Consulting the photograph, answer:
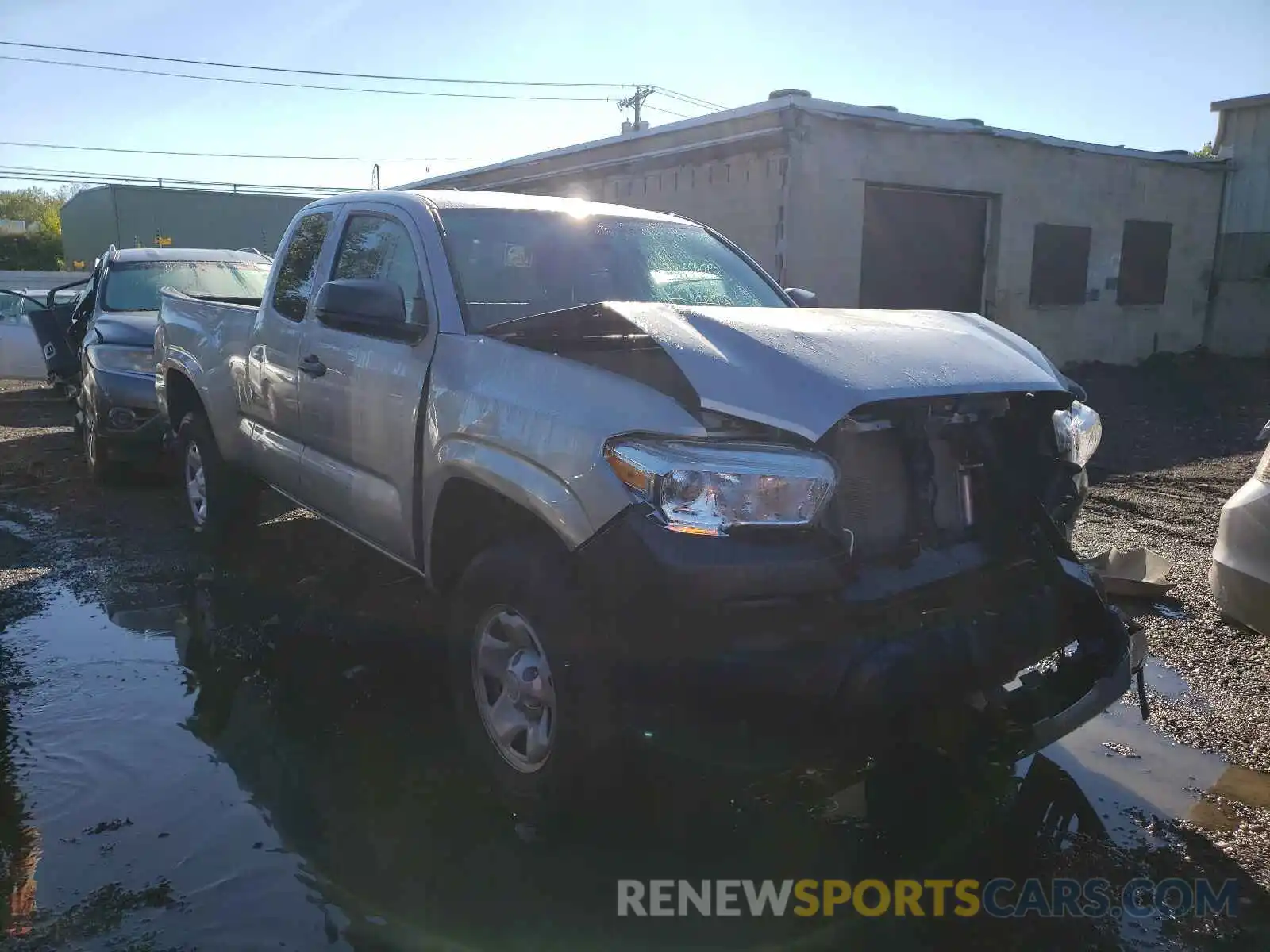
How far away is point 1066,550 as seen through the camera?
2.85m

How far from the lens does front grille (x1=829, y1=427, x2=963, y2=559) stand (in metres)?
2.59

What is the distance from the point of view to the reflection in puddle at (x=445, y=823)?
260 centimetres

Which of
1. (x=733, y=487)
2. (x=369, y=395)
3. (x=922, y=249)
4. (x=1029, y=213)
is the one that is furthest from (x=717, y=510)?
(x=1029, y=213)

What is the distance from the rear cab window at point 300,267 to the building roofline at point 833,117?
755 cm

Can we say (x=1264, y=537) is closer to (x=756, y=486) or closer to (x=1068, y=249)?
(x=756, y=486)

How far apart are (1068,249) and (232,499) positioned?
1334cm

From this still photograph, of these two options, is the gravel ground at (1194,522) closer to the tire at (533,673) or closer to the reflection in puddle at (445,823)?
the reflection in puddle at (445,823)

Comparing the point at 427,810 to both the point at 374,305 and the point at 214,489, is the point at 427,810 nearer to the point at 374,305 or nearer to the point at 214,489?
the point at 374,305

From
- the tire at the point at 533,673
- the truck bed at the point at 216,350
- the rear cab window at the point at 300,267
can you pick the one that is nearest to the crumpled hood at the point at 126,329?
the truck bed at the point at 216,350

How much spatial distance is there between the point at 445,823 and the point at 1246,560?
2.90 metres

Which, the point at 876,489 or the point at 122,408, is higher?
the point at 876,489

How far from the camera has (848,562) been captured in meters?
2.43

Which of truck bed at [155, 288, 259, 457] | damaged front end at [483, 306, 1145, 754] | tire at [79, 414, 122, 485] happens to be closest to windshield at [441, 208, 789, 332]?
damaged front end at [483, 306, 1145, 754]

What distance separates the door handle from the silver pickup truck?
0.46m
